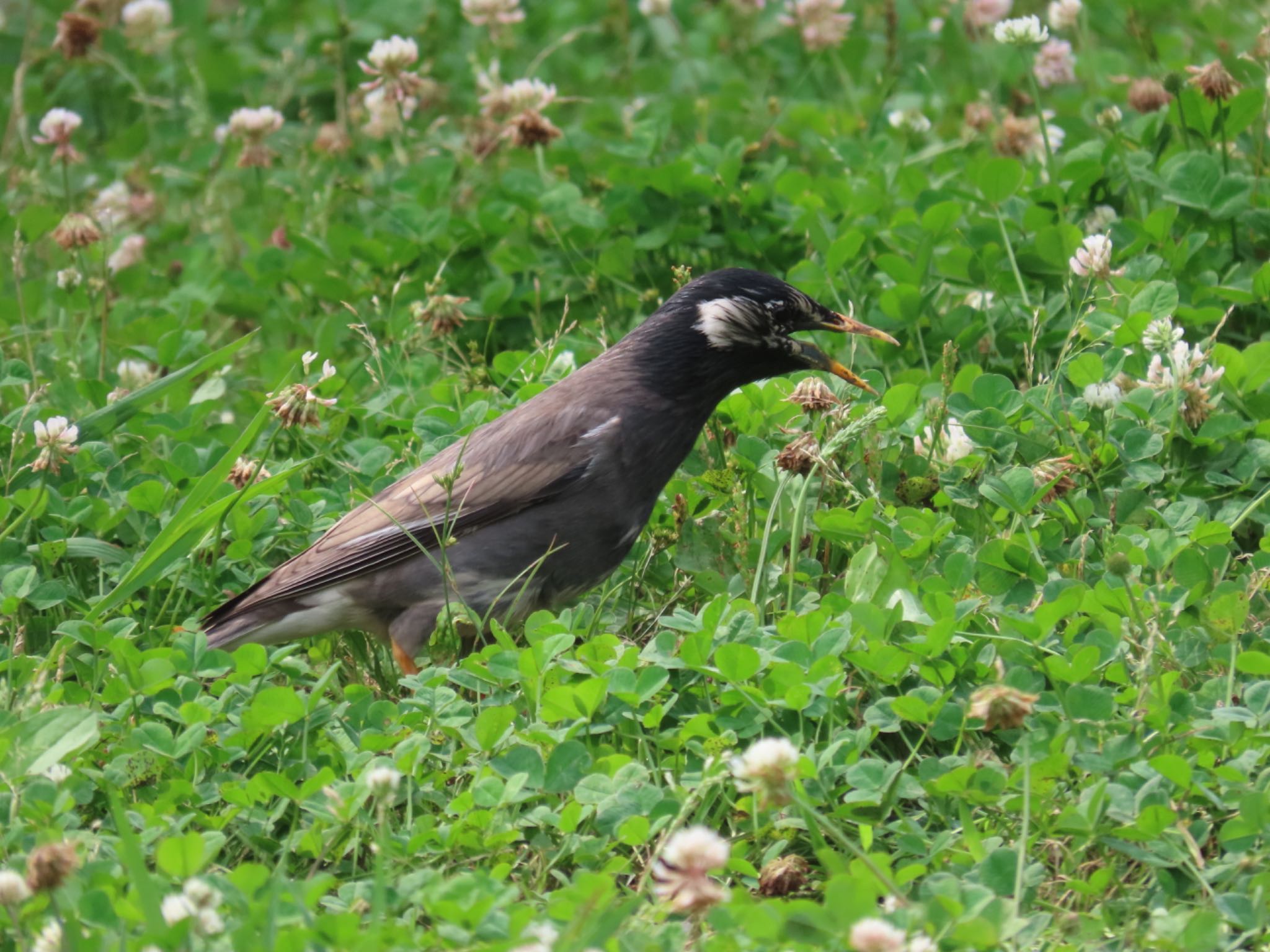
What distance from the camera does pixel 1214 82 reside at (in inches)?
277

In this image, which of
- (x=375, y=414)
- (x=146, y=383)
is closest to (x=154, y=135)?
(x=146, y=383)

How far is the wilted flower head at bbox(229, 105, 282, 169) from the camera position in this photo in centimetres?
843

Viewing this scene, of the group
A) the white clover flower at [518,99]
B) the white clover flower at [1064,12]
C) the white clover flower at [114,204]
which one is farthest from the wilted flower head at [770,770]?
the white clover flower at [114,204]

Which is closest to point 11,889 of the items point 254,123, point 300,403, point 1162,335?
point 300,403

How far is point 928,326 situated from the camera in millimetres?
6910

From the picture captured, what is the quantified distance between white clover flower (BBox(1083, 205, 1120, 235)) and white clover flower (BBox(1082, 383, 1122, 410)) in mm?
1743

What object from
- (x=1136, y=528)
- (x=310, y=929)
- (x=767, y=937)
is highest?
(x=310, y=929)

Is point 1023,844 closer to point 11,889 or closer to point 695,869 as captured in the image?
point 695,869

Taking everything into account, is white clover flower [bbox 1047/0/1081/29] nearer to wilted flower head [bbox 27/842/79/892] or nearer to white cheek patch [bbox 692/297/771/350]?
white cheek patch [bbox 692/297/771/350]

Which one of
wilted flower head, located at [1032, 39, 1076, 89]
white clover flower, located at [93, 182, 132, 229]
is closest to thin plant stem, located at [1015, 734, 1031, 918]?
wilted flower head, located at [1032, 39, 1076, 89]

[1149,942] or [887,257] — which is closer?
[1149,942]

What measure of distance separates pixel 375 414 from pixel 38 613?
1557 millimetres

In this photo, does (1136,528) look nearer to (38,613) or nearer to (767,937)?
(767,937)

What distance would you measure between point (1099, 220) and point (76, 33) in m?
5.44
